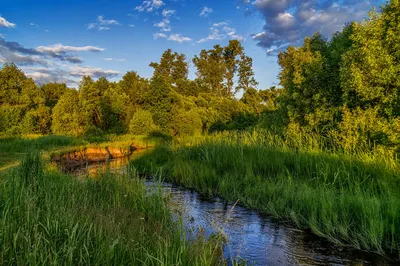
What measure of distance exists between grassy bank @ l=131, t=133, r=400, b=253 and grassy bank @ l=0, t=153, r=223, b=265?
2852mm

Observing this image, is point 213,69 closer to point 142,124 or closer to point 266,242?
point 142,124

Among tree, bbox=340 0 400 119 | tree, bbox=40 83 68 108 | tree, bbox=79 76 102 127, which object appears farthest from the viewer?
tree, bbox=40 83 68 108

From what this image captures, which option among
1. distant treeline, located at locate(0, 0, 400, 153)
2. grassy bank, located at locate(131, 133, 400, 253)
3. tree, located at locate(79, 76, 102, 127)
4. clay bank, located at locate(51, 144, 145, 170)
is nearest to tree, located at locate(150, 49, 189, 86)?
distant treeline, located at locate(0, 0, 400, 153)

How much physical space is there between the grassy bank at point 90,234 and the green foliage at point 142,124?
24.2 metres

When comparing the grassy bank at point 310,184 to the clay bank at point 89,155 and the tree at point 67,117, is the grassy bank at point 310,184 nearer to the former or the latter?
the clay bank at point 89,155

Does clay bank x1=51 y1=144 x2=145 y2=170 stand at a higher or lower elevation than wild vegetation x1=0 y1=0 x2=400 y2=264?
lower

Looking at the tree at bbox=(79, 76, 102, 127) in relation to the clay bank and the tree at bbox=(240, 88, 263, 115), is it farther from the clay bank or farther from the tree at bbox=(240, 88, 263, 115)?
the tree at bbox=(240, 88, 263, 115)

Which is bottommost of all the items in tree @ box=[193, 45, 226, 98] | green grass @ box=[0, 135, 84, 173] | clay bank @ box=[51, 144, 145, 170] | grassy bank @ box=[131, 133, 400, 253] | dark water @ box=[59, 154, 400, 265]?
clay bank @ box=[51, 144, 145, 170]

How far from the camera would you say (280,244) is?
6.48 m

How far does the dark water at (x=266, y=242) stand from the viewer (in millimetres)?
5680

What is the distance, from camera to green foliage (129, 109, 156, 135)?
3134 centimetres

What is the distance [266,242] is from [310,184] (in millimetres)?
3495

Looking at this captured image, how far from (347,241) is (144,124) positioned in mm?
26592

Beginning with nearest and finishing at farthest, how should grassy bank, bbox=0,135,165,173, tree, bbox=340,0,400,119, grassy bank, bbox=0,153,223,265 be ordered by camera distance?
grassy bank, bbox=0,153,223,265 < tree, bbox=340,0,400,119 < grassy bank, bbox=0,135,165,173
